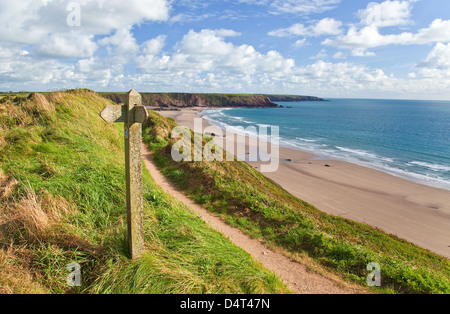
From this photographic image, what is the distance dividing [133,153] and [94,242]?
1746mm

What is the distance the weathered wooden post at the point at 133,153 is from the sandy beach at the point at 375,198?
14360 millimetres

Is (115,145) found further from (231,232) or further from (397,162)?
(397,162)

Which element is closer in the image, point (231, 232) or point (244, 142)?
point (231, 232)

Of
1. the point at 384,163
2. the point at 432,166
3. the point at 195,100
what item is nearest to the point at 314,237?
the point at 384,163

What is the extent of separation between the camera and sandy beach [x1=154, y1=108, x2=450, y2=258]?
15148 millimetres

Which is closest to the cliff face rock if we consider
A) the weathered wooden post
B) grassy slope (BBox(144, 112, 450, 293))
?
grassy slope (BBox(144, 112, 450, 293))

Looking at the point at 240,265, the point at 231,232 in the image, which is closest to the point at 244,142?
the point at 231,232

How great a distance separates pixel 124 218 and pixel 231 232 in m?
3.11

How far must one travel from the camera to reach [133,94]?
13.3ft

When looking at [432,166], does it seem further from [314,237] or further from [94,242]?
[94,242]

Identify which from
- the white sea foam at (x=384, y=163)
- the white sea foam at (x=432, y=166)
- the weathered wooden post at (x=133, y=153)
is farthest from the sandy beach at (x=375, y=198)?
the weathered wooden post at (x=133, y=153)

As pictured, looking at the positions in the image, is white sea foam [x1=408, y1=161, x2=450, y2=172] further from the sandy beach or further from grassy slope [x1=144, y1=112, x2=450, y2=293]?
grassy slope [x1=144, y1=112, x2=450, y2=293]

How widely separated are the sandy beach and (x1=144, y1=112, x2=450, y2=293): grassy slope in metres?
5.16

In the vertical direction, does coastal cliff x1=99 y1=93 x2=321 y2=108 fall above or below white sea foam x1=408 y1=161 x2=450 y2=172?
above
